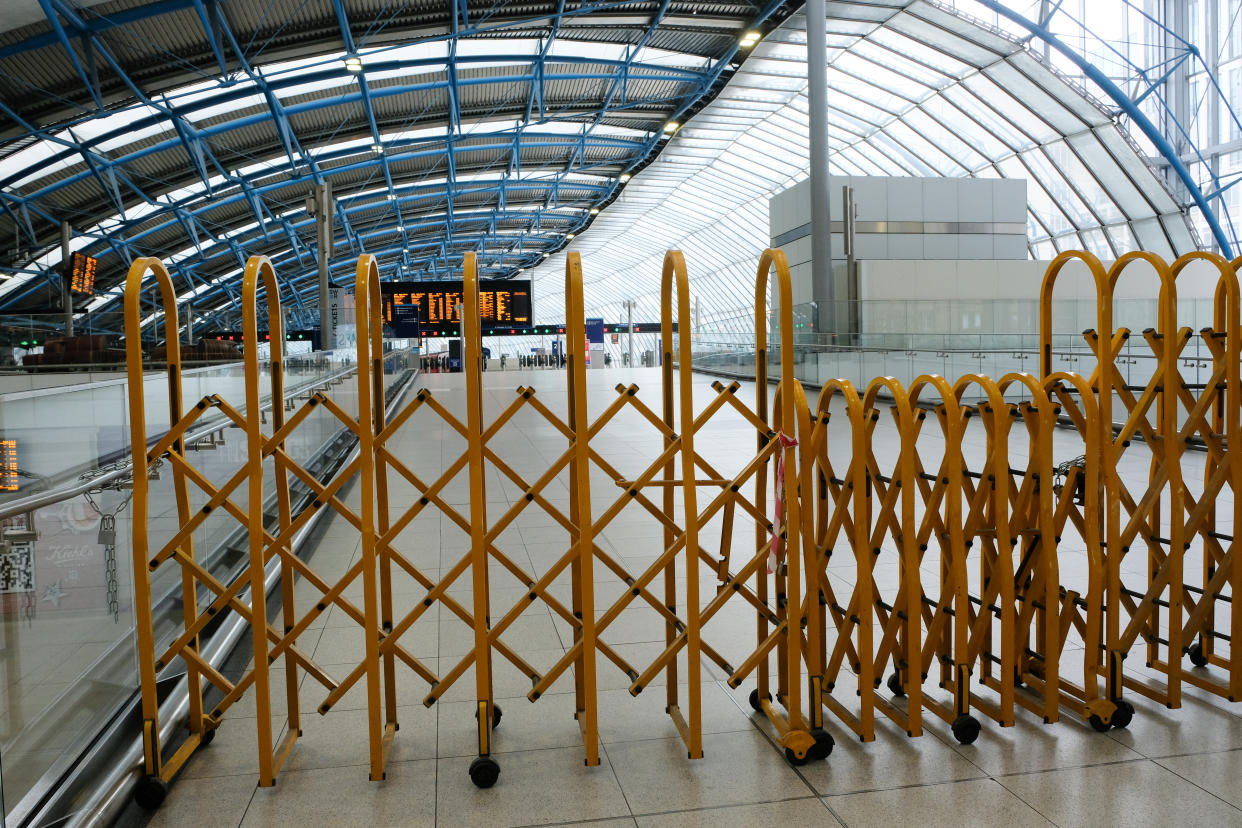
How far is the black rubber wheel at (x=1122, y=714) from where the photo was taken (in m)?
3.69

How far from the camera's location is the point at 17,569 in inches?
108

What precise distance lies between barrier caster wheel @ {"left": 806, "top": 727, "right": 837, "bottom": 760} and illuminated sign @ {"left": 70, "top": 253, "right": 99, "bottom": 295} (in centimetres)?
3101

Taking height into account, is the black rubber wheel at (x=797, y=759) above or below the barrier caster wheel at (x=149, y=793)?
below

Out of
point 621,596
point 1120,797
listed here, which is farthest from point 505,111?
point 1120,797

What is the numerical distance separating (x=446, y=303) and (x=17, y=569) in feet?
94.3

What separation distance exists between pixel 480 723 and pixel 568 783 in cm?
39

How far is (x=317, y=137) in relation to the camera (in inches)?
1251

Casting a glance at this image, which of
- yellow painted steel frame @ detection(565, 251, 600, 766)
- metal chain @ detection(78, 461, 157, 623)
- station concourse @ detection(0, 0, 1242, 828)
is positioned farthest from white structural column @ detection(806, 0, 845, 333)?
metal chain @ detection(78, 461, 157, 623)

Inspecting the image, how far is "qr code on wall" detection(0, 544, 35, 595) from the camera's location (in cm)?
268

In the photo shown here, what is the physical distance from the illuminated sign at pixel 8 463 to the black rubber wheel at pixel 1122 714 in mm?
4330

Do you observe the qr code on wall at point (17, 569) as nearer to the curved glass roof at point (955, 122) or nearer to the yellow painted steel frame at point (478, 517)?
the yellow painted steel frame at point (478, 517)

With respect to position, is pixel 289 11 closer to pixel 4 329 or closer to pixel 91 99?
pixel 91 99

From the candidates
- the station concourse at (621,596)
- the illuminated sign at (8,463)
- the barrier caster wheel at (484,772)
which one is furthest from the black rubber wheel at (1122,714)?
the illuminated sign at (8,463)

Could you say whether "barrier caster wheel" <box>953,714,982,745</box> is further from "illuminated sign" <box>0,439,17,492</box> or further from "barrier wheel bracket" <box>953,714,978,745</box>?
"illuminated sign" <box>0,439,17,492</box>
